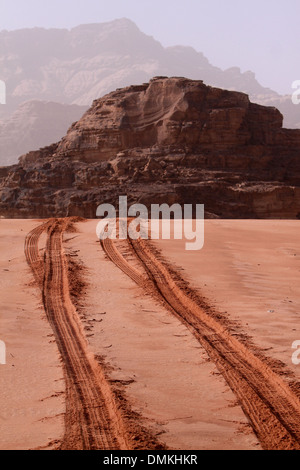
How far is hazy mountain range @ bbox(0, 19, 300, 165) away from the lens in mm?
142125

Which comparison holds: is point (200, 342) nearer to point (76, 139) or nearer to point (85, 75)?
point (76, 139)

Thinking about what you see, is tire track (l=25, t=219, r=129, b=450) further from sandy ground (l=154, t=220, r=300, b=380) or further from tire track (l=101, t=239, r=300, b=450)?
sandy ground (l=154, t=220, r=300, b=380)

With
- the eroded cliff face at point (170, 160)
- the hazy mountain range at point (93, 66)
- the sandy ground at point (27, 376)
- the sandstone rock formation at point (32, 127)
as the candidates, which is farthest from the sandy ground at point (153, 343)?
the hazy mountain range at point (93, 66)

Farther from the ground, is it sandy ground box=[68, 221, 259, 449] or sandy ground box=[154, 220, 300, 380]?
sandy ground box=[154, 220, 300, 380]

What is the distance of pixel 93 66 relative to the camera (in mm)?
153625

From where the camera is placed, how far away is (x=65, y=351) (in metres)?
5.19

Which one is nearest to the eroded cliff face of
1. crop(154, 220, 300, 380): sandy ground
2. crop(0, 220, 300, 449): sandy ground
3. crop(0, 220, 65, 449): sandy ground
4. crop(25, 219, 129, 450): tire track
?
crop(154, 220, 300, 380): sandy ground

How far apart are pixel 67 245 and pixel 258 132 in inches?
1091

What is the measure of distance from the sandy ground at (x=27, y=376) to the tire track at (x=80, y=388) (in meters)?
0.09

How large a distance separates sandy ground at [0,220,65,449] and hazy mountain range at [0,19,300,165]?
119 m

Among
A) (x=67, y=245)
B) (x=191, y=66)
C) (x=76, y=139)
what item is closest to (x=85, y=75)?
(x=191, y=66)

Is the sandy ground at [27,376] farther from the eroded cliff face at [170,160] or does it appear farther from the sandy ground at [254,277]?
the eroded cliff face at [170,160]

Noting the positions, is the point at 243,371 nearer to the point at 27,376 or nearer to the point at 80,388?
the point at 80,388

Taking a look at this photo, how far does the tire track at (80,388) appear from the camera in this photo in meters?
3.55
